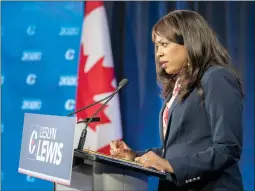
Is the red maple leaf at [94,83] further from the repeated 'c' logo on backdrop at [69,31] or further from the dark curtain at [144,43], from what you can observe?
the repeated 'c' logo on backdrop at [69,31]

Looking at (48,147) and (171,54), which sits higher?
(171,54)

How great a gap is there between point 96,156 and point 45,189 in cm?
300

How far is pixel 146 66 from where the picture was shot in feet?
12.7

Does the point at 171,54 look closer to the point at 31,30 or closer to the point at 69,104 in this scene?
the point at 69,104

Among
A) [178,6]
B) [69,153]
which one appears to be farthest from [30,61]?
[69,153]

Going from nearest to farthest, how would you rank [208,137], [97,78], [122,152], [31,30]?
1. [208,137]
2. [122,152]
3. [97,78]
4. [31,30]

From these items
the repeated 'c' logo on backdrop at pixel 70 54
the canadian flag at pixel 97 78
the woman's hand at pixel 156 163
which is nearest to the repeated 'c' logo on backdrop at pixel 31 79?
the repeated 'c' logo on backdrop at pixel 70 54

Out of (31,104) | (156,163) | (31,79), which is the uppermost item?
(31,79)

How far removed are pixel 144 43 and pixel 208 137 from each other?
256 cm

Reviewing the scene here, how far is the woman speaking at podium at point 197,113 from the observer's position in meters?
1.32

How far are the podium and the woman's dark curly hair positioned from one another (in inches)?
11.5

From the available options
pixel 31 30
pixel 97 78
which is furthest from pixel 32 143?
pixel 31 30

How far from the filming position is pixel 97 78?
369cm

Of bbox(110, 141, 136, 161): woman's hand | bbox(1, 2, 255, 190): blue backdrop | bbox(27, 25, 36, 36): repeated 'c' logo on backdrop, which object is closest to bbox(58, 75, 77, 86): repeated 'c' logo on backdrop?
→ bbox(1, 2, 255, 190): blue backdrop
